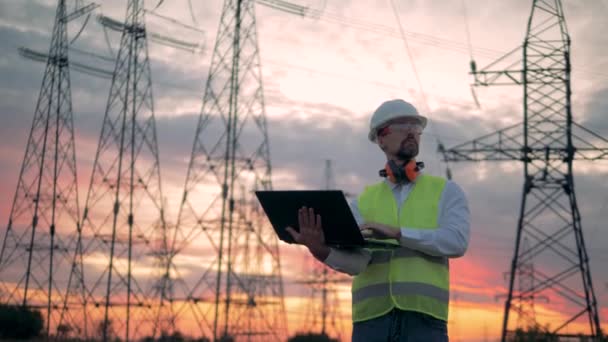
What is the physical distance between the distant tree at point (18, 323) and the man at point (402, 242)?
42.9 metres

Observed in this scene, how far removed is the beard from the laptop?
0.55m

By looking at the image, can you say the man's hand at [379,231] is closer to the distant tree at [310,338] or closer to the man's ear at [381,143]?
the man's ear at [381,143]

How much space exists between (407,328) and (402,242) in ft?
1.67

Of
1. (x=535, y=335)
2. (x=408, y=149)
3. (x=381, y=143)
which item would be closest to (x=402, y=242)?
(x=408, y=149)

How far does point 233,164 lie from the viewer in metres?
39.0

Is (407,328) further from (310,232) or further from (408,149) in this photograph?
(408,149)

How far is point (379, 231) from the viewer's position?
210 inches

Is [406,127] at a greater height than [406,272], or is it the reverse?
[406,127]

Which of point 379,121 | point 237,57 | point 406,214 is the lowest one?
point 406,214

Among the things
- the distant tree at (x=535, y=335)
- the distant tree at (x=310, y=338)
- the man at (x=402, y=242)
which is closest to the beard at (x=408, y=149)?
the man at (x=402, y=242)

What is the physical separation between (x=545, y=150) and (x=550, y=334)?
22.7 feet

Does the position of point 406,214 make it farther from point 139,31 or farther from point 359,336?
point 139,31

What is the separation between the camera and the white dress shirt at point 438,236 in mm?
5316

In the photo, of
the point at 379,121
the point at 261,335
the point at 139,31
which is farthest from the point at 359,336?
the point at 261,335
